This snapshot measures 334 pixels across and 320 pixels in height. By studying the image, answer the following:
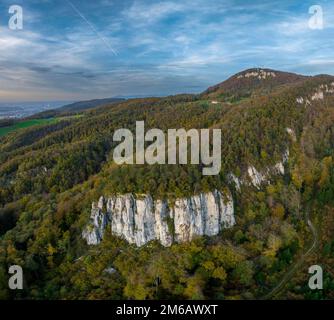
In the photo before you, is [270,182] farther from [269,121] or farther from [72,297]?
[72,297]

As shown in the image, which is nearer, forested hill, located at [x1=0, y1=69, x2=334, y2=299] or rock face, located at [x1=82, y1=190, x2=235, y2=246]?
forested hill, located at [x1=0, y1=69, x2=334, y2=299]

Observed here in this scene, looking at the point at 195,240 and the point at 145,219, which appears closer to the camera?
the point at 195,240

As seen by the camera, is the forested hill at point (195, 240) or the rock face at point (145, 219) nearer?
the forested hill at point (195, 240)

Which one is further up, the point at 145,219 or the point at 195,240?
the point at 145,219
